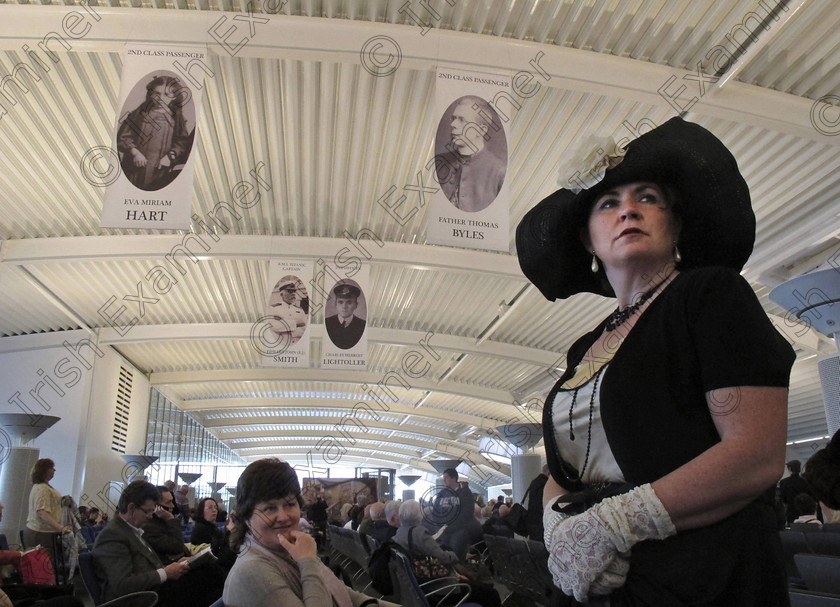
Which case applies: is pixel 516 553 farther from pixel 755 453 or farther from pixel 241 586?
pixel 755 453

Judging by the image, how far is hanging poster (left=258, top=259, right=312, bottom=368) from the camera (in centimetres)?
1016

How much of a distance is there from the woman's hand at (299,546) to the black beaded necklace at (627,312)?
1.51 m

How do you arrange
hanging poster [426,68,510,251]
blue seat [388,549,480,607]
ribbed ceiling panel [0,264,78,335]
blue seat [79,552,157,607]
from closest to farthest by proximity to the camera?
blue seat [388,549,480,607], blue seat [79,552,157,607], hanging poster [426,68,510,251], ribbed ceiling panel [0,264,78,335]

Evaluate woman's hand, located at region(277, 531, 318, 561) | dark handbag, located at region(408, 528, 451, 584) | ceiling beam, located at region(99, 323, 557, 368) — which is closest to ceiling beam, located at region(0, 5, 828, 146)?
dark handbag, located at region(408, 528, 451, 584)

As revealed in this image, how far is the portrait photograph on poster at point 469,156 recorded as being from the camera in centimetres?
599

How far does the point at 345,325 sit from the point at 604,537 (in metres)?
9.50

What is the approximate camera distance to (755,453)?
2.57 feet

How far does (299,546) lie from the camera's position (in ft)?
7.35

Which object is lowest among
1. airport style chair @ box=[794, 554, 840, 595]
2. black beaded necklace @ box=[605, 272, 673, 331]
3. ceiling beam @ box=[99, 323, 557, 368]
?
airport style chair @ box=[794, 554, 840, 595]

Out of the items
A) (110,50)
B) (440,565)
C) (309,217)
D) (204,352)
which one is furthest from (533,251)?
(204,352)

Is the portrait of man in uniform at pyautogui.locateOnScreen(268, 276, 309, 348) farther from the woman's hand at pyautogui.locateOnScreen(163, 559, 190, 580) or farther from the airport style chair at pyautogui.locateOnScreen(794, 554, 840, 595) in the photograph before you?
the airport style chair at pyautogui.locateOnScreen(794, 554, 840, 595)

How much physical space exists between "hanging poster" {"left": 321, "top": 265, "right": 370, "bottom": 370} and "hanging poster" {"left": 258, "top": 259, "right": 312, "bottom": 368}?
0.36m

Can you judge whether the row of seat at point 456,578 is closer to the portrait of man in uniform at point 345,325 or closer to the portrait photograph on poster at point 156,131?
the portrait of man in uniform at point 345,325

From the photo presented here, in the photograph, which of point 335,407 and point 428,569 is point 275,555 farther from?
point 335,407
